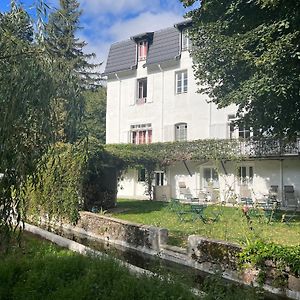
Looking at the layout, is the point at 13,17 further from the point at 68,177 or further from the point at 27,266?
the point at 68,177

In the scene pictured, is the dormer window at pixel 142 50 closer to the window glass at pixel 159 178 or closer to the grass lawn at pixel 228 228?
the window glass at pixel 159 178

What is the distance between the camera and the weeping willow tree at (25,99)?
5211mm

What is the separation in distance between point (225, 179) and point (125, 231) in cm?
1141

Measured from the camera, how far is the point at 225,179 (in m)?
22.1

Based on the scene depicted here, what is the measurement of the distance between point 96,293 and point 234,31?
464 inches

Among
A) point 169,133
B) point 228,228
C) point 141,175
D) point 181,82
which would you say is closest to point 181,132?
point 169,133

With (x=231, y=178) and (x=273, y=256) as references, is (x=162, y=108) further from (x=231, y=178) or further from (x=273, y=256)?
(x=273, y=256)

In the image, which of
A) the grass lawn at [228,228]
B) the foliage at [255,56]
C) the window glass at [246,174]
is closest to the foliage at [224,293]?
the grass lawn at [228,228]

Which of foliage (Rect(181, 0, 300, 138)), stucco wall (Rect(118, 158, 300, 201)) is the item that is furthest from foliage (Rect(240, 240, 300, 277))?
stucco wall (Rect(118, 158, 300, 201))

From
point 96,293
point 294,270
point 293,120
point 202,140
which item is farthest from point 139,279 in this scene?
point 202,140

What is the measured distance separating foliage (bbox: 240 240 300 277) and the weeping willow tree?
4.47 m

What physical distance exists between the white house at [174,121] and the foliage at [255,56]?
5.91m

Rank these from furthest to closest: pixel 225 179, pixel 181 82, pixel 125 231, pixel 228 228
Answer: pixel 181 82 → pixel 225 179 → pixel 228 228 → pixel 125 231

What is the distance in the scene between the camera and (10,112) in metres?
5.14
